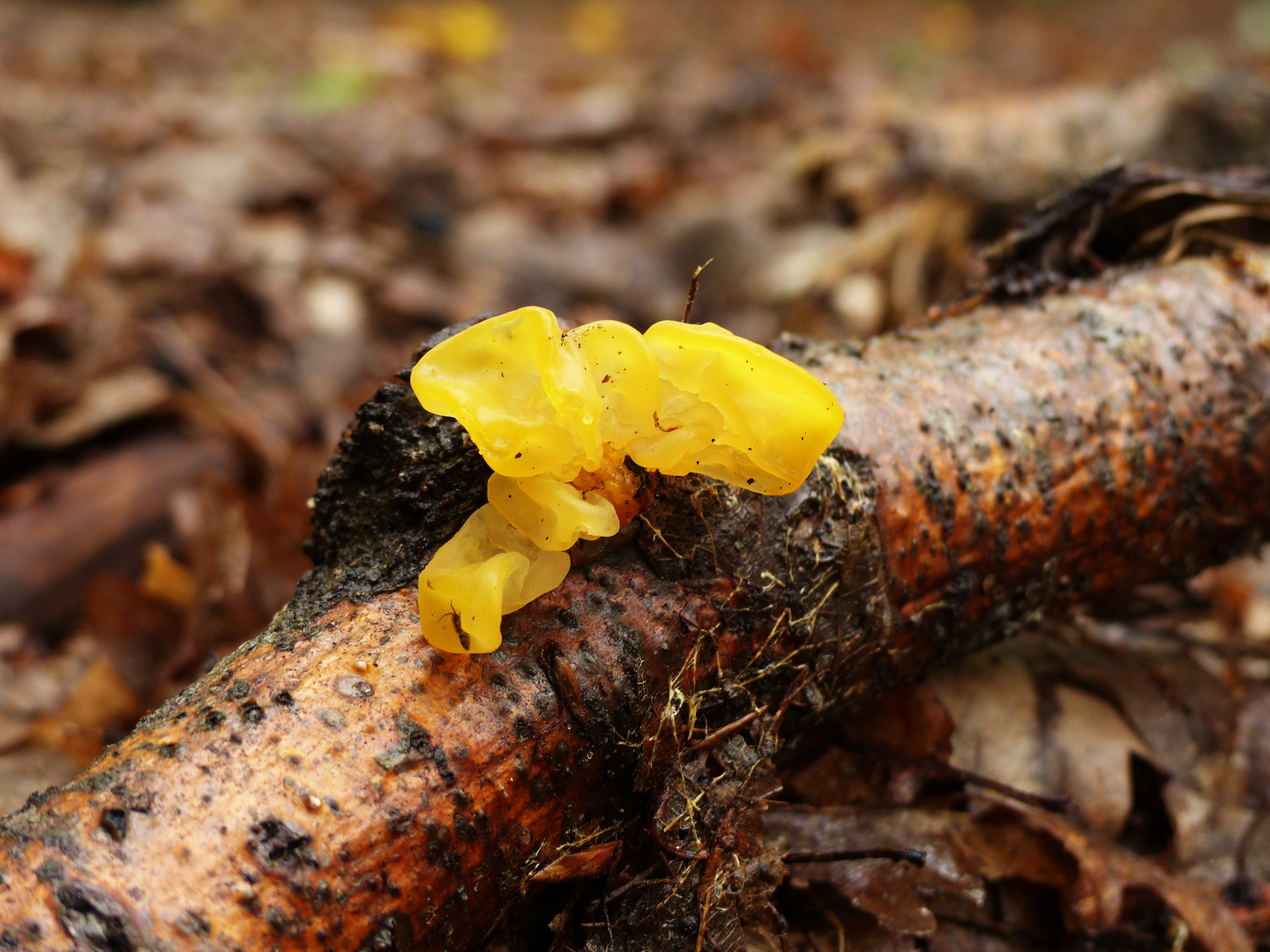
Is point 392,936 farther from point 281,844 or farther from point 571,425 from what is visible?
point 571,425

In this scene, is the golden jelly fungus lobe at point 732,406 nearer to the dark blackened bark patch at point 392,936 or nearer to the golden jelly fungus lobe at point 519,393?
the golden jelly fungus lobe at point 519,393

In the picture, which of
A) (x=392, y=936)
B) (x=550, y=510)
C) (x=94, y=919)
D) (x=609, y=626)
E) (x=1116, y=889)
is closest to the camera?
(x=94, y=919)

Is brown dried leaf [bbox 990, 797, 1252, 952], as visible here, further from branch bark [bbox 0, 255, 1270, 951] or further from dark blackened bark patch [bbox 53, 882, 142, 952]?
dark blackened bark patch [bbox 53, 882, 142, 952]

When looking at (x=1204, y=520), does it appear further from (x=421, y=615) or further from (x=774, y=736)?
(x=421, y=615)

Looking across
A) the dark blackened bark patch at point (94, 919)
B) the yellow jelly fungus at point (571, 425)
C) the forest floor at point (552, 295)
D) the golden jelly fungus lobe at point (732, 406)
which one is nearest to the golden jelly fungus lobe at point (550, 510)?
the yellow jelly fungus at point (571, 425)

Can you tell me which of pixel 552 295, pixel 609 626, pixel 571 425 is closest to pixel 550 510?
pixel 571 425

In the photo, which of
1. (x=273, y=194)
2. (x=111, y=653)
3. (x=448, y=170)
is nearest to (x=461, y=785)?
(x=111, y=653)
